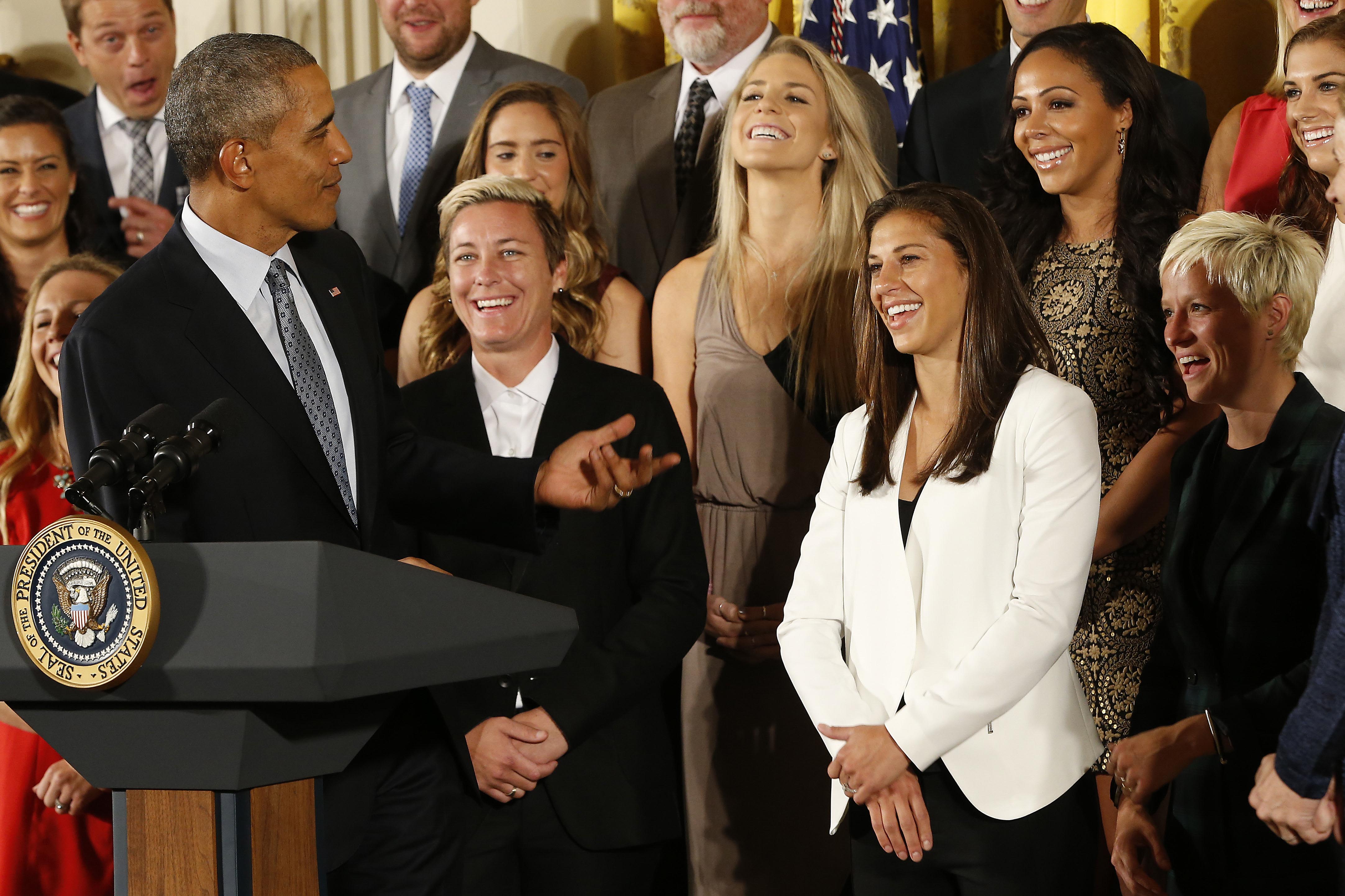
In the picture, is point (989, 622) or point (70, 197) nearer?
point (989, 622)

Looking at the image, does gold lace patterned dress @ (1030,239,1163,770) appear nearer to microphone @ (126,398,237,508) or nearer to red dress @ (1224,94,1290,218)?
red dress @ (1224,94,1290,218)

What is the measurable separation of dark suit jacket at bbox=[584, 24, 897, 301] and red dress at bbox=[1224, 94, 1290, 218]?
41.0 inches

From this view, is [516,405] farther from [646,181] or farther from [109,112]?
[109,112]

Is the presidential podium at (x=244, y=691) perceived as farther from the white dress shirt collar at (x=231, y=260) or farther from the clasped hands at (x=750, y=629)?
the clasped hands at (x=750, y=629)

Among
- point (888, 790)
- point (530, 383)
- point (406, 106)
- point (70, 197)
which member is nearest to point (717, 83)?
point (406, 106)

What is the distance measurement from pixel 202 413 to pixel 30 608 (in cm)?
31

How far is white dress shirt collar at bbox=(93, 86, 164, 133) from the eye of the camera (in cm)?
431

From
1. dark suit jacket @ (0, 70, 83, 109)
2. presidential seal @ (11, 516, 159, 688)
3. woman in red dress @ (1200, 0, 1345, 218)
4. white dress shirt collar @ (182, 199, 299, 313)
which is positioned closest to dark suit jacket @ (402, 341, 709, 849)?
white dress shirt collar @ (182, 199, 299, 313)

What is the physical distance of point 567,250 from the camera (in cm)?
336

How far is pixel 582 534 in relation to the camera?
2645 mm

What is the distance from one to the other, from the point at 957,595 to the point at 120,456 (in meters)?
1.27

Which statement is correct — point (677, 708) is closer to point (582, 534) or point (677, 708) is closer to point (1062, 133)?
point (582, 534)

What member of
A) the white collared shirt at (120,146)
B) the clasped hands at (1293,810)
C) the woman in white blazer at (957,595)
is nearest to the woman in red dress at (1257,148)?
the woman in white blazer at (957,595)

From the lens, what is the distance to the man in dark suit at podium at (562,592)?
97.3 inches
